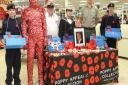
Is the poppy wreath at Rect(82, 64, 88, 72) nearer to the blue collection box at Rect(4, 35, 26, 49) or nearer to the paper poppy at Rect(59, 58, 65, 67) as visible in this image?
the paper poppy at Rect(59, 58, 65, 67)

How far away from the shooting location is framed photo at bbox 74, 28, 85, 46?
17.1ft

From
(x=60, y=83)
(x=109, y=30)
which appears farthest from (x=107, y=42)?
(x=60, y=83)

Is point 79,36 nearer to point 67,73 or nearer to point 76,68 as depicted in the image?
point 76,68

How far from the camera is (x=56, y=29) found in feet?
17.8

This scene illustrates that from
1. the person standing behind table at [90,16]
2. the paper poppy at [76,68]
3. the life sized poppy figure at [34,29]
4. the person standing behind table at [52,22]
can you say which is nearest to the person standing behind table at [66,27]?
the person standing behind table at [52,22]

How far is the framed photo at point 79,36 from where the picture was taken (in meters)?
5.23

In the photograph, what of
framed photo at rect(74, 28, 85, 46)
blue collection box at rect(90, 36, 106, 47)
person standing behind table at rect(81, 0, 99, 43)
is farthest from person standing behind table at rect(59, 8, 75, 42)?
person standing behind table at rect(81, 0, 99, 43)

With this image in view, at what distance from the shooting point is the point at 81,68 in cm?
499

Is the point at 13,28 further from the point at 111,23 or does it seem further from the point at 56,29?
the point at 111,23

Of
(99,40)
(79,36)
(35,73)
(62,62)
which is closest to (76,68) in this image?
(62,62)

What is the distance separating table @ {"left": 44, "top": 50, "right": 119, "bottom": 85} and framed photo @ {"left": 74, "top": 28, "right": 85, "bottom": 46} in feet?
1.05

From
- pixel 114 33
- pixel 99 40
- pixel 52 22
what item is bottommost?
pixel 99 40

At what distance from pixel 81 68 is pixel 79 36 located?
0.60 meters

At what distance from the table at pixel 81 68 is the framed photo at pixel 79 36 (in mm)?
321
